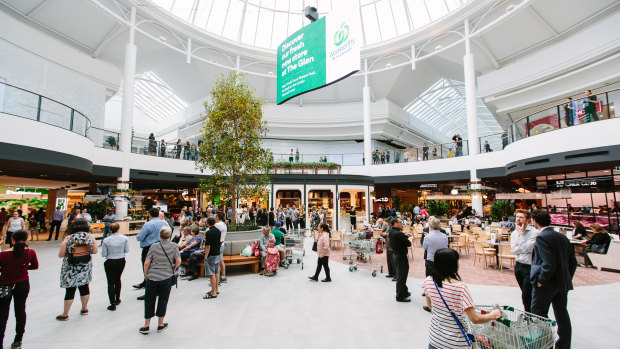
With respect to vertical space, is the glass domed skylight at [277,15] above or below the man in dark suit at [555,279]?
above

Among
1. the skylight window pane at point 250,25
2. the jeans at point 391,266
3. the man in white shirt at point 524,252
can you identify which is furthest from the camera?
the skylight window pane at point 250,25

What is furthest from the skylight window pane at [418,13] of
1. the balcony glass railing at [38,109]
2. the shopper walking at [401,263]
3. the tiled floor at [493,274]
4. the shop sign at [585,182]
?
the balcony glass railing at [38,109]

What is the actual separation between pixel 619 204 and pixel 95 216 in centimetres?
2109

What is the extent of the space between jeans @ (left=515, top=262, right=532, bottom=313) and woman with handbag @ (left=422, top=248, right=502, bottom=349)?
228cm

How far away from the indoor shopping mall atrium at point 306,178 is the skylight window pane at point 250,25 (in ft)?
0.68

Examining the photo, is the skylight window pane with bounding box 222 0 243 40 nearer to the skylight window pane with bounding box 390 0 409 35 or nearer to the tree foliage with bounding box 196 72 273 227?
the skylight window pane with bounding box 390 0 409 35

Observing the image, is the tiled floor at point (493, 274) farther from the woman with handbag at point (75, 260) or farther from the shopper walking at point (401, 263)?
the woman with handbag at point (75, 260)

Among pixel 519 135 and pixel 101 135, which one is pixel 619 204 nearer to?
pixel 519 135

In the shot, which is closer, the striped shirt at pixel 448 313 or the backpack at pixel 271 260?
the striped shirt at pixel 448 313

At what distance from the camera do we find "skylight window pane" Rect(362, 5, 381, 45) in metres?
20.5

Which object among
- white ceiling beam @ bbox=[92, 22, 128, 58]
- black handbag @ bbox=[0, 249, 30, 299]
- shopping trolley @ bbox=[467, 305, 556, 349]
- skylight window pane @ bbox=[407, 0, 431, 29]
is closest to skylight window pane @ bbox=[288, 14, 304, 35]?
skylight window pane @ bbox=[407, 0, 431, 29]

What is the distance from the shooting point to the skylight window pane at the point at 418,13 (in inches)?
749

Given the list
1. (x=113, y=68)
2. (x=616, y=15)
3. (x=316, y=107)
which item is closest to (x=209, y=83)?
(x=113, y=68)

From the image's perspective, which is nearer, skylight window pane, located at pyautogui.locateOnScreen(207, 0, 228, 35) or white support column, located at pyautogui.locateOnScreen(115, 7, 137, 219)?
white support column, located at pyautogui.locateOnScreen(115, 7, 137, 219)
